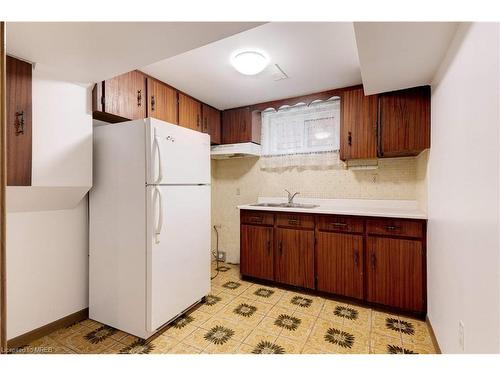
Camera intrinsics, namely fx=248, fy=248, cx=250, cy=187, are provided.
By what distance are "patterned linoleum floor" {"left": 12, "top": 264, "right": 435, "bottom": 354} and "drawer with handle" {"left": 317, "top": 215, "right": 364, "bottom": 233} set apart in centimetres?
72

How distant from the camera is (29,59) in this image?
1.58 m

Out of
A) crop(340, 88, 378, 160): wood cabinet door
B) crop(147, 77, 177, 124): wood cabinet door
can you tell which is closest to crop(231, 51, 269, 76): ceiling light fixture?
crop(147, 77, 177, 124): wood cabinet door

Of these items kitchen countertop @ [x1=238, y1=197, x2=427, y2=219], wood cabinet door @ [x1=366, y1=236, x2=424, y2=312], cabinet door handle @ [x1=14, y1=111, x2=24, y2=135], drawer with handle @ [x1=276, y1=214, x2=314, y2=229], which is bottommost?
wood cabinet door @ [x1=366, y1=236, x2=424, y2=312]

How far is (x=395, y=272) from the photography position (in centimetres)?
219

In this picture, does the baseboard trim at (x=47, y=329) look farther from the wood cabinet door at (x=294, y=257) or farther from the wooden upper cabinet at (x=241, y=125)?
the wooden upper cabinet at (x=241, y=125)

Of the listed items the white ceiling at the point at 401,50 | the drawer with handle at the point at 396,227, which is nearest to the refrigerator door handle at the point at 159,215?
the white ceiling at the point at 401,50

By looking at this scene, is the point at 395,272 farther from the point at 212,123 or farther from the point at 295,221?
the point at 212,123

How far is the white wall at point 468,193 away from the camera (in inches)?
36.6

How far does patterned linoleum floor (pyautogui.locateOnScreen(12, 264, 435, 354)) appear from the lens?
1746 mm

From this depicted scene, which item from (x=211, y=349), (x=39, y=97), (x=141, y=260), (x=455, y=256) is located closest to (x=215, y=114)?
(x=39, y=97)

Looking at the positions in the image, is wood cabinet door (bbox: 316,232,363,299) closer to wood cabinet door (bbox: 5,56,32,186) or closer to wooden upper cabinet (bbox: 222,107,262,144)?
wooden upper cabinet (bbox: 222,107,262,144)

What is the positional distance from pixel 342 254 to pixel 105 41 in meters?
2.49
